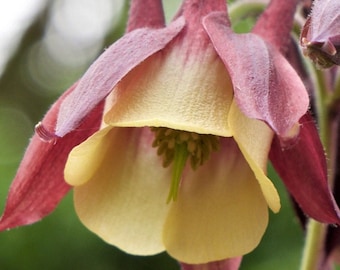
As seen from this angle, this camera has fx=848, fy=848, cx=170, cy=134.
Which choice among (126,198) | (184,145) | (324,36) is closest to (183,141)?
(184,145)

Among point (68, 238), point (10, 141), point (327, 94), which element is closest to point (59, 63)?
point (10, 141)

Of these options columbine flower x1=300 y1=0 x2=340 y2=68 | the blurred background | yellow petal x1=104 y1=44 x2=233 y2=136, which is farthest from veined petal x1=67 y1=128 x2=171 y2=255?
the blurred background

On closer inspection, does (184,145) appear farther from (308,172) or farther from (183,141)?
(308,172)

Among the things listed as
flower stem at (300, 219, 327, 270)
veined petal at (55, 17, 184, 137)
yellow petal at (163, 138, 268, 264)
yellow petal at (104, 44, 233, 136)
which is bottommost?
flower stem at (300, 219, 327, 270)

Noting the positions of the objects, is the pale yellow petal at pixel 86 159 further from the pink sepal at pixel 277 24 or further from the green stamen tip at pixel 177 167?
the pink sepal at pixel 277 24

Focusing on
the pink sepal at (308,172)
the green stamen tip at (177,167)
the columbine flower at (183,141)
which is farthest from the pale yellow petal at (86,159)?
the pink sepal at (308,172)

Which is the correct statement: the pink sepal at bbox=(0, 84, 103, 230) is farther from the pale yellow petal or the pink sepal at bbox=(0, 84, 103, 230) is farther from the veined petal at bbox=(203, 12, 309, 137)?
the veined petal at bbox=(203, 12, 309, 137)

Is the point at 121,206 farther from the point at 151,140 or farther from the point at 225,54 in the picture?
the point at 225,54
